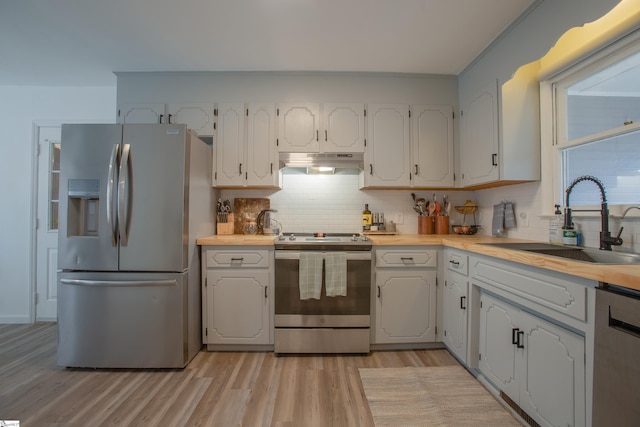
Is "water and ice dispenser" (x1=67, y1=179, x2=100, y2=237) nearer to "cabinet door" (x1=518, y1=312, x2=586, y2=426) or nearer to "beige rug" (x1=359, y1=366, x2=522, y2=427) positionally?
"beige rug" (x1=359, y1=366, x2=522, y2=427)

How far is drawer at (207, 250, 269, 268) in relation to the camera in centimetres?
221

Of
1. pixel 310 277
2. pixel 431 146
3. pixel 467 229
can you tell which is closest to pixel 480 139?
pixel 431 146

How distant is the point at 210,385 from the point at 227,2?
103 inches

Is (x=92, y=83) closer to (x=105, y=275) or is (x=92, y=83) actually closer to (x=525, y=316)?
(x=105, y=275)

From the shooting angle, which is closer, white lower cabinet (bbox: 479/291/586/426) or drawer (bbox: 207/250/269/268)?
white lower cabinet (bbox: 479/291/586/426)

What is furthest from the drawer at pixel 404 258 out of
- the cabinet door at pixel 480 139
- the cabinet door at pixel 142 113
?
the cabinet door at pixel 142 113

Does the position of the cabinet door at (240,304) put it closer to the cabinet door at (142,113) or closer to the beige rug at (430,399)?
the beige rug at (430,399)

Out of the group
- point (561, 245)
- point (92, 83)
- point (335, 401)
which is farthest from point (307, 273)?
point (92, 83)

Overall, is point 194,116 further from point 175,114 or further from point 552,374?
point 552,374

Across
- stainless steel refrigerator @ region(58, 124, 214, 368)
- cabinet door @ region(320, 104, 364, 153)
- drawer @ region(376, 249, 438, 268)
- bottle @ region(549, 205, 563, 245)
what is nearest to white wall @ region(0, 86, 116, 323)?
stainless steel refrigerator @ region(58, 124, 214, 368)

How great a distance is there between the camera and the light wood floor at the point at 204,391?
4.99ft

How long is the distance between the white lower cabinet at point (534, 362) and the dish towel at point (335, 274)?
0.99m

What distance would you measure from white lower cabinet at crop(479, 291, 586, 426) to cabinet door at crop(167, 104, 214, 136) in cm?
276

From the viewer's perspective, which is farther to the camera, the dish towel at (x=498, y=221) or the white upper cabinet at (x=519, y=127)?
the dish towel at (x=498, y=221)
